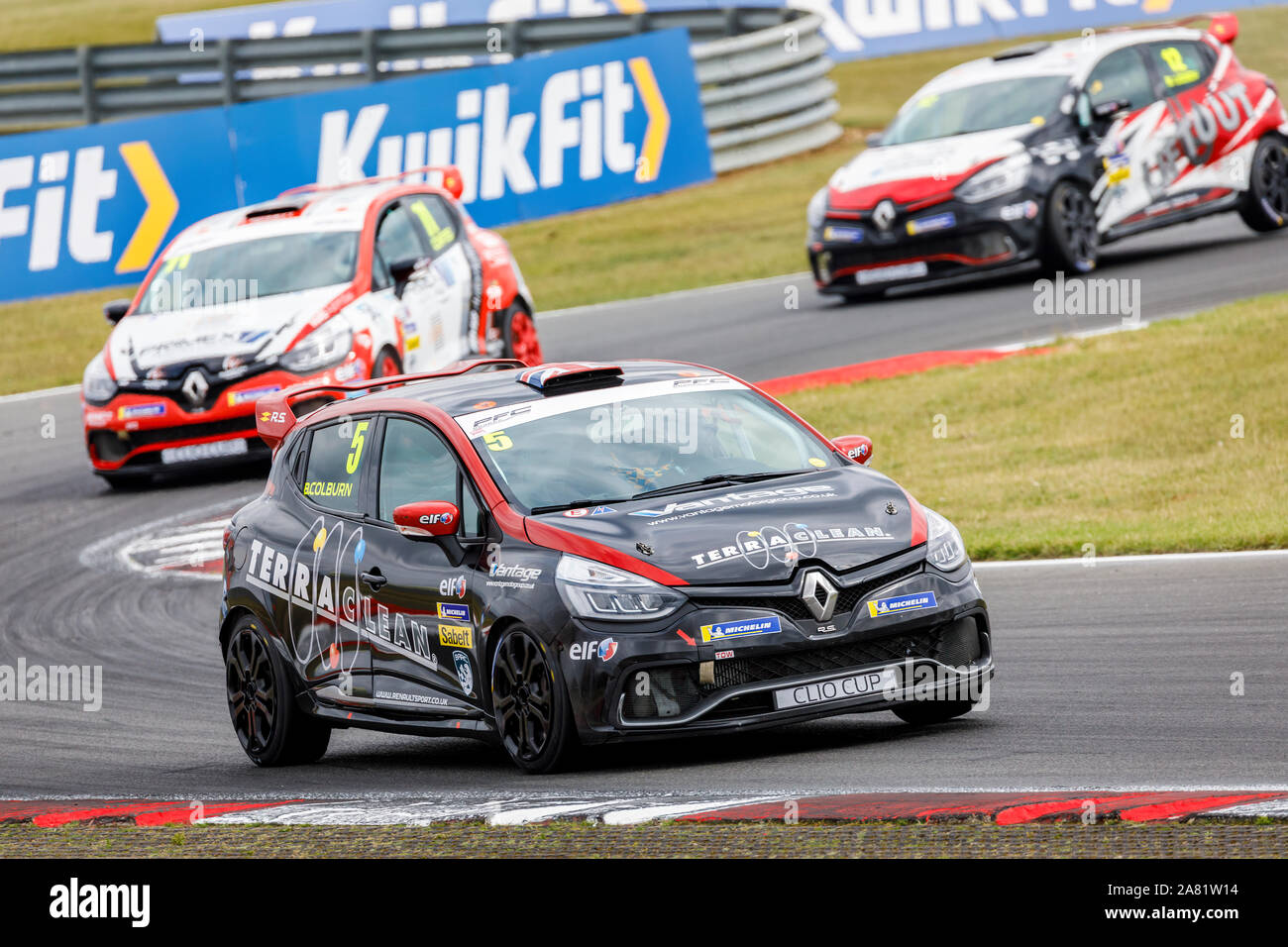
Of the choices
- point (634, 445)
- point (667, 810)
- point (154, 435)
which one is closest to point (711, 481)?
point (634, 445)

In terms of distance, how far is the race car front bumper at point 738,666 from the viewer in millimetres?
7465

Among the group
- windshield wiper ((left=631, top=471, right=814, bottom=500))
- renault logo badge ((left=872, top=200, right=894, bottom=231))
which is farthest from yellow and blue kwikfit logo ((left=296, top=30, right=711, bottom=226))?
windshield wiper ((left=631, top=471, right=814, bottom=500))

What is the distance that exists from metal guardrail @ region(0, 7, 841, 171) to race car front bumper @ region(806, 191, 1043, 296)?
9.73m

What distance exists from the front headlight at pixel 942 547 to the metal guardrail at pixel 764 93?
70.9ft

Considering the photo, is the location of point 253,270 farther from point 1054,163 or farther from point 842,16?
point 842,16

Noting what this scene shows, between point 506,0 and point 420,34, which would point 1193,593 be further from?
point 506,0

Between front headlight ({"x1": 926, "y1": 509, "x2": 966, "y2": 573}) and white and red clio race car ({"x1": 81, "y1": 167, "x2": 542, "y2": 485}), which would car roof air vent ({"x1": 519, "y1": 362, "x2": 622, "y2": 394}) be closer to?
front headlight ({"x1": 926, "y1": 509, "x2": 966, "y2": 573})

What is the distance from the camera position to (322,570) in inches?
352

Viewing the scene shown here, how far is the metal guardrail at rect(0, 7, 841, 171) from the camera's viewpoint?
96.9 feet

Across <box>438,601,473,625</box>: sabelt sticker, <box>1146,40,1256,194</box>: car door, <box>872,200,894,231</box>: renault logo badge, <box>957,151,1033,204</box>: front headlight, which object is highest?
<box>1146,40,1256,194</box>: car door

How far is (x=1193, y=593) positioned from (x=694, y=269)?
14567 mm

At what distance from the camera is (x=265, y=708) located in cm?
930

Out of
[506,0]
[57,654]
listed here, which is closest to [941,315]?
[57,654]

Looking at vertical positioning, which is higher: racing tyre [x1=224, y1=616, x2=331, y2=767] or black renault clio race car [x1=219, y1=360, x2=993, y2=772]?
black renault clio race car [x1=219, y1=360, x2=993, y2=772]
